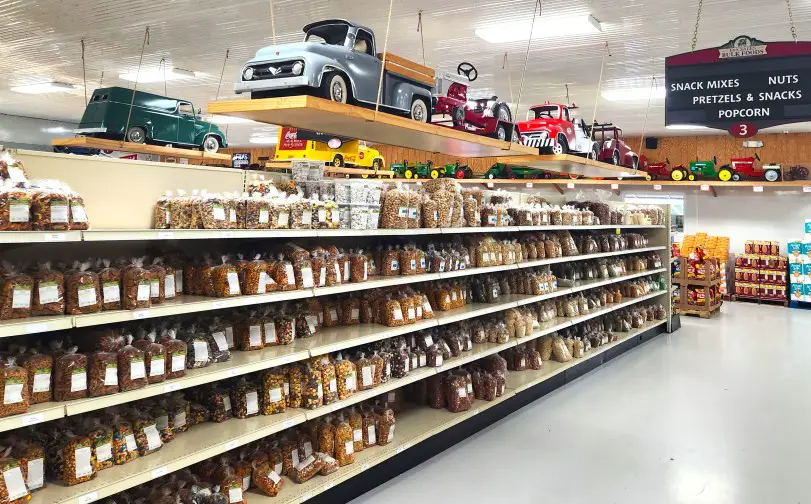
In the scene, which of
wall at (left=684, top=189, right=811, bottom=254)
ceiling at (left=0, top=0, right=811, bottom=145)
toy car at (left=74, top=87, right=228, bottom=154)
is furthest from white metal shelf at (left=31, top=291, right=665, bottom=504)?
wall at (left=684, top=189, right=811, bottom=254)

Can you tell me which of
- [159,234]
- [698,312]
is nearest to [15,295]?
[159,234]

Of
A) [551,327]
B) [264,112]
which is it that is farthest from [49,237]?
[551,327]

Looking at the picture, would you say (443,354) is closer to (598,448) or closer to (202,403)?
(598,448)

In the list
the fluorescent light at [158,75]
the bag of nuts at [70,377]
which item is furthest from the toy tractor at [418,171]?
the bag of nuts at [70,377]

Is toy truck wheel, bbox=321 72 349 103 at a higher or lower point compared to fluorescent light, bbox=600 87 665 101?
lower

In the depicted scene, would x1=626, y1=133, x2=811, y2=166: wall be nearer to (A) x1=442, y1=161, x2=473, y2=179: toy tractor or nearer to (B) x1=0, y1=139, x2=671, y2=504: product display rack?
(A) x1=442, y1=161, x2=473, y2=179: toy tractor

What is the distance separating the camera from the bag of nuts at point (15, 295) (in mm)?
2350

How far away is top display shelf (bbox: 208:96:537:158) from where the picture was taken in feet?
10.1

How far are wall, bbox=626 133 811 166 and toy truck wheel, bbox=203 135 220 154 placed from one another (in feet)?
31.1

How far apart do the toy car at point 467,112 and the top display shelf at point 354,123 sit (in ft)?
0.63

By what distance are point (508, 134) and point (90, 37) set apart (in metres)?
4.57

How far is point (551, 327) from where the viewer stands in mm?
6027

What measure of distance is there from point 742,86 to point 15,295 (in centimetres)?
481

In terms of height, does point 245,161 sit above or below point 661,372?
above
